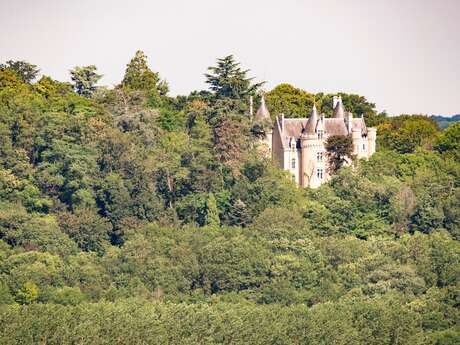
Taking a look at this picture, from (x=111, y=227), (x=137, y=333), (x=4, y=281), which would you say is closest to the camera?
(x=137, y=333)

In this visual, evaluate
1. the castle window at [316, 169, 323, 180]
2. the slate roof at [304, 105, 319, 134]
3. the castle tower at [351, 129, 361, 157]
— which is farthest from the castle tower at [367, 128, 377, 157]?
the slate roof at [304, 105, 319, 134]

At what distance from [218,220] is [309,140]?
5134 mm

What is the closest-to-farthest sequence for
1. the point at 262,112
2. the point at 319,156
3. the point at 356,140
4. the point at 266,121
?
the point at 319,156, the point at 266,121, the point at 262,112, the point at 356,140

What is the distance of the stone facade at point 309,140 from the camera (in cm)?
10112

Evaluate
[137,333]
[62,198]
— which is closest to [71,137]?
[62,198]

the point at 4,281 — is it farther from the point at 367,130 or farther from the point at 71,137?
the point at 367,130

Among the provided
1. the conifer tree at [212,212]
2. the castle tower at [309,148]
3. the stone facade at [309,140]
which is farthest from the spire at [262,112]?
the conifer tree at [212,212]

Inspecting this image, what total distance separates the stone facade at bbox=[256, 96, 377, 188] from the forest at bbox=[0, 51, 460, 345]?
59 cm

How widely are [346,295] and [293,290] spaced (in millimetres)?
2268

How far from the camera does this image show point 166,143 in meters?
105

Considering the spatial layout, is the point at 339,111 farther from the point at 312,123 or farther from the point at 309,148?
the point at 309,148

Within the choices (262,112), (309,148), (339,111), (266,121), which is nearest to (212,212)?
(266,121)

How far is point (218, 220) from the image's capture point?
4008 inches

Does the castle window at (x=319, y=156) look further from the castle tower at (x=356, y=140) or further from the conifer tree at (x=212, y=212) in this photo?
the conifer tree at (x=212, y=212)
